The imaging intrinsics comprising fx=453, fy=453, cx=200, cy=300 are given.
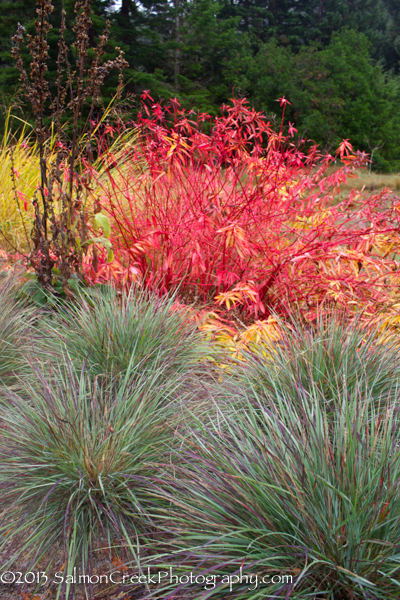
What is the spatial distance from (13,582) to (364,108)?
72.5ft

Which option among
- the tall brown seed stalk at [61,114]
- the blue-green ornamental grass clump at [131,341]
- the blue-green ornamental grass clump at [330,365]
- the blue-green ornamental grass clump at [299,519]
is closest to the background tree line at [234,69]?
the tall brown seed stalk at [61,114]

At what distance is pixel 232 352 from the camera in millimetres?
2500

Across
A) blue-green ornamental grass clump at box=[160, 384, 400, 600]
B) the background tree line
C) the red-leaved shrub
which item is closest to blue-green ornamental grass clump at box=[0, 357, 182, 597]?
blue-green ornamental grass clump at box=[160, 384, 400, 600]

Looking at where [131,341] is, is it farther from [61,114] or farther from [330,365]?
[61,114]

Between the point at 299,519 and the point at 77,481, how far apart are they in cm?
70

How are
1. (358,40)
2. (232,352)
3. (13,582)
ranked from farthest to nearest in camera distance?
(358,40), (232,352), (13,582)

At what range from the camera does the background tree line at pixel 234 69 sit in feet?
50.3

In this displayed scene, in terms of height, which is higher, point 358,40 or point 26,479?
point 358,40

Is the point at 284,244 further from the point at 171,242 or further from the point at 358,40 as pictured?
the point at 358,40

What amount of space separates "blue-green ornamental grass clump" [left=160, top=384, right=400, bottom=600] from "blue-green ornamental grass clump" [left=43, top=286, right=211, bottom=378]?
2.78 ft

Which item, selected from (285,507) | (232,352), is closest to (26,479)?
(285,507)

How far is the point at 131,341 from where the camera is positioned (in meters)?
2.26

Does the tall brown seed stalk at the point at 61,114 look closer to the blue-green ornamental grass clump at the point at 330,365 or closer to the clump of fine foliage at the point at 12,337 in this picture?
the clump of fine foliage at the point at 12,337

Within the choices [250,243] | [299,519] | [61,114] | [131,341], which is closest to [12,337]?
[131,341]
